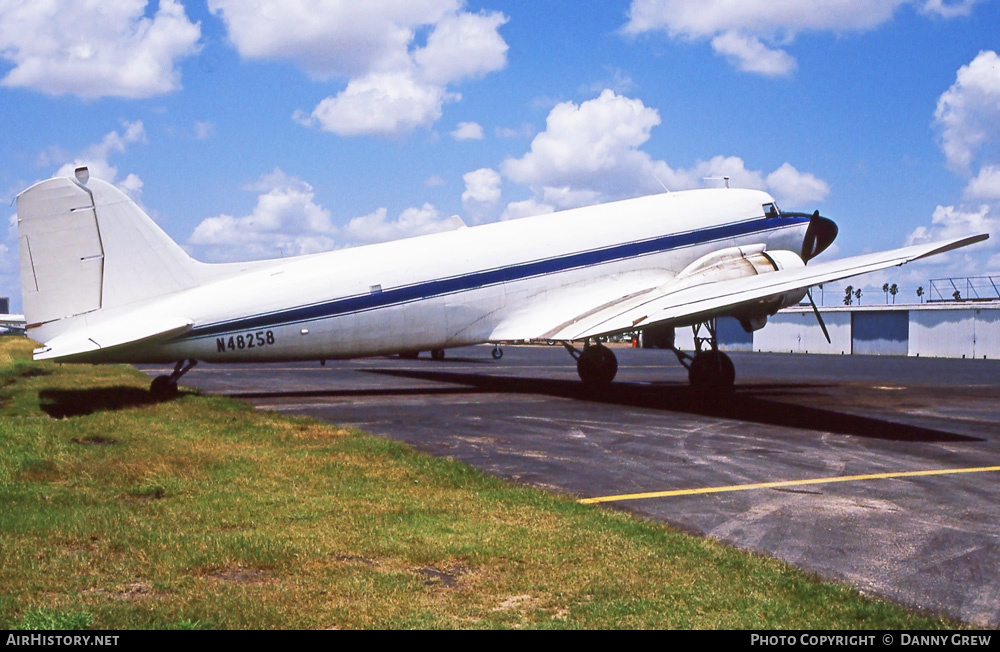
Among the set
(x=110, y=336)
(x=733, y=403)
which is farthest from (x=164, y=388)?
(x=733, y=403)

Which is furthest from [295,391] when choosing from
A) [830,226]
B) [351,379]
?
[830,226]

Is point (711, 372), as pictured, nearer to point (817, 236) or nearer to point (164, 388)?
point (817, 236)

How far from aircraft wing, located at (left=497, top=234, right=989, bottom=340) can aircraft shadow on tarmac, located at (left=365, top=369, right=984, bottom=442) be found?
81.9 inches

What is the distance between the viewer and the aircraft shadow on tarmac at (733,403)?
17.1 metres

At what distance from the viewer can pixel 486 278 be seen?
24188 mm

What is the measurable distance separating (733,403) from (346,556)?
54.7 ft

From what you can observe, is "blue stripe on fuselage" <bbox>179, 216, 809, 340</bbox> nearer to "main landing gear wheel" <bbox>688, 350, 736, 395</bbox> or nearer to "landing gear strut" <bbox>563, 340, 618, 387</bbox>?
"landing gear strut" <bbox>563, 340, 618, 387</bbox>

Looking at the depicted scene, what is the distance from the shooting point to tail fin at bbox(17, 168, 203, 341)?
1909cm

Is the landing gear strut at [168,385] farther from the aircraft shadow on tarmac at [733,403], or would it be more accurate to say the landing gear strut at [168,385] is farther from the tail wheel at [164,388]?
the aircraft shadow on tarmac at [733,403]

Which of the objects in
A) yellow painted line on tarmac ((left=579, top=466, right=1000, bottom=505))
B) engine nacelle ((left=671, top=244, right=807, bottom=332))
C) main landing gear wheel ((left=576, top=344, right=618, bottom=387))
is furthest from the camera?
main landing gear wheel ((left=576, top=344, right=618, bottom=387))

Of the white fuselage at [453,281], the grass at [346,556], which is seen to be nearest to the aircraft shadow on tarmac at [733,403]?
the white fuselage at [453,281]

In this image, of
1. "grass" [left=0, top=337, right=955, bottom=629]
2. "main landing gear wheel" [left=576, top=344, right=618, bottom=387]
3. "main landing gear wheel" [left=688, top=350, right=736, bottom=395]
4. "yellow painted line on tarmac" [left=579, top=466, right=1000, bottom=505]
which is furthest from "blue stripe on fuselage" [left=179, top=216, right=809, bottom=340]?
"yellow painted line on tarmac" [left=579, top=466, right=1000, bottom=505]

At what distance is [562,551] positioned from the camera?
25.5 ft
